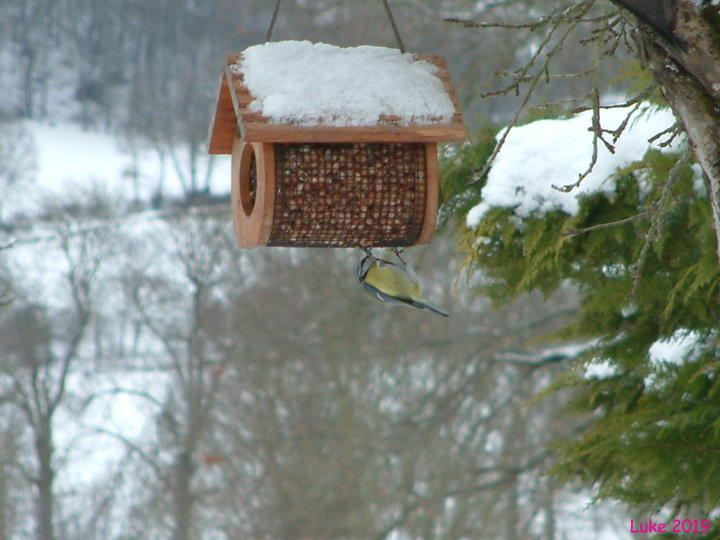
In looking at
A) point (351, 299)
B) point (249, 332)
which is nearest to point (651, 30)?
point (351, 299)

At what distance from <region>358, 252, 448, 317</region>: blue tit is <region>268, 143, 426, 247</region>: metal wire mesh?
0.65ft

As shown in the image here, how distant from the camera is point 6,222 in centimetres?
1496

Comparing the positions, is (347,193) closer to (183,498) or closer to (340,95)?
(340,95)

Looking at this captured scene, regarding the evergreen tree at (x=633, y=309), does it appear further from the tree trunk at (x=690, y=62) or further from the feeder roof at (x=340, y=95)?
the tree trunk at (x=690, y=62)

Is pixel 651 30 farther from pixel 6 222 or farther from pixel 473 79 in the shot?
pixel 6 222

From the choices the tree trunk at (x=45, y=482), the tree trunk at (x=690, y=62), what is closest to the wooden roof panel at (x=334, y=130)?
the tree trunk at (x=690, y=62)

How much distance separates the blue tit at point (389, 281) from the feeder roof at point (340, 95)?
25.5 inches

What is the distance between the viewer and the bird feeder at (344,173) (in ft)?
8.25

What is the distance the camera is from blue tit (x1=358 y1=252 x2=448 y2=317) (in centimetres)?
305

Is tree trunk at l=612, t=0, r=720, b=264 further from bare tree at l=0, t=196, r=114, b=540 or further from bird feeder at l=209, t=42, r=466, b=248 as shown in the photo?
bare tree at l=0, t=196, r=114, b=540

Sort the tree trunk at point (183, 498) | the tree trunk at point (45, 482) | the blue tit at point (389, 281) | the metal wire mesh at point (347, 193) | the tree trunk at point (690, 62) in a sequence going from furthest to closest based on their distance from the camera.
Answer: the tree trunk at point (45, 482)
the tree trunk at point (183, 498)
the blue tit at point (389, 281)
the metal wire mesh at point (347, 193)
the tree trunk at point (690, 62)

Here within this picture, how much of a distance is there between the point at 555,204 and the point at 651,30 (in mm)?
1552

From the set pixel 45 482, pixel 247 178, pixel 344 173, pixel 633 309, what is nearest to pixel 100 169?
pixel 45 482

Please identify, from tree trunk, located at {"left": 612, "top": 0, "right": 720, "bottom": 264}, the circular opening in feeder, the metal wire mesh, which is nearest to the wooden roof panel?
the metal wire mesh
